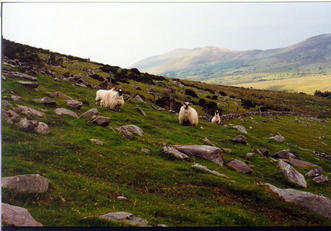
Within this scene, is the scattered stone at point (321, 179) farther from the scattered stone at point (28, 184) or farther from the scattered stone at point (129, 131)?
the scattered stone at point (28, 184)

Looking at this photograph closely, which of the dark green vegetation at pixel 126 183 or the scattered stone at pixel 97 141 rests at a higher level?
the scattered stone at pixel 97 141

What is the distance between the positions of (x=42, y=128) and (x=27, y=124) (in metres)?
0.77

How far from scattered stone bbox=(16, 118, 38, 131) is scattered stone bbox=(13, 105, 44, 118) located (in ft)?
4.27

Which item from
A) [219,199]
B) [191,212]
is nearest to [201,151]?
[219,199]

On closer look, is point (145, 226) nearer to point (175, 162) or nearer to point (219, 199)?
point (219, 199)

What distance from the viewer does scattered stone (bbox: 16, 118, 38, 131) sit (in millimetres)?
13836

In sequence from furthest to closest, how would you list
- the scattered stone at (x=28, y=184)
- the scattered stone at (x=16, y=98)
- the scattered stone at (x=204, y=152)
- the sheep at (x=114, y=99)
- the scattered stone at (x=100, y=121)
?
the sheep at (x=114, y=99), the scattered stone at (x=100, y=121), the scattered stone at (x=16, y=98), the scattered stone at (x=204, y=152), the scattered stone at (x=28, y=184)

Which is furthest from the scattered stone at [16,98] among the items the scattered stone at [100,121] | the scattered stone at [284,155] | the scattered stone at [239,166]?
the scattered stone at [284,155]

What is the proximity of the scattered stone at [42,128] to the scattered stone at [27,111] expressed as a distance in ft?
4.78

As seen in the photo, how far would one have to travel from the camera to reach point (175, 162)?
49.5 ft

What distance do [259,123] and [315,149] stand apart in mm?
11874

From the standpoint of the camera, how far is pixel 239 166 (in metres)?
16.1

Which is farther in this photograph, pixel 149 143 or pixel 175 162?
pixel 149 143

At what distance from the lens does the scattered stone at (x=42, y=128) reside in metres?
14.2
